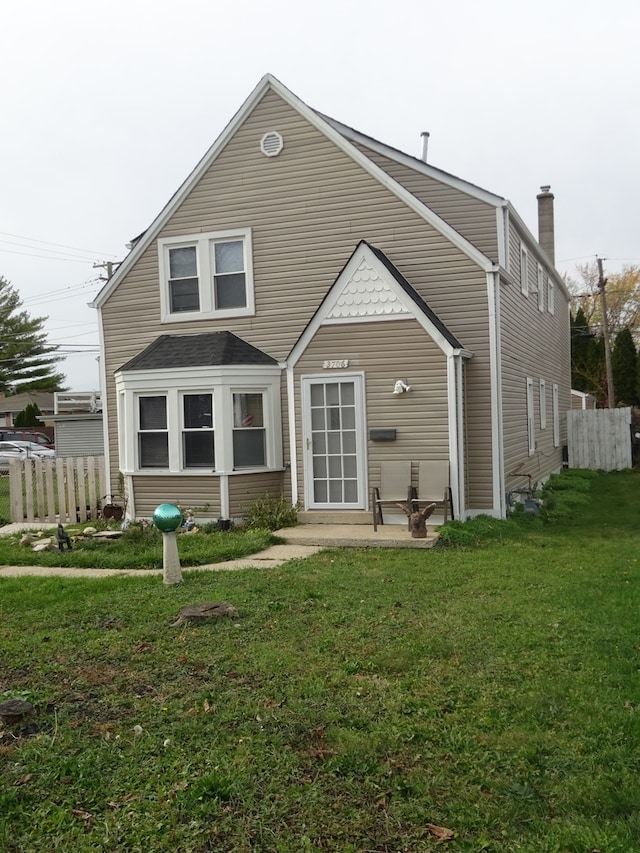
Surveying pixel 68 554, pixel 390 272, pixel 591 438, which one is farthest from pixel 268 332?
pixel 591 438

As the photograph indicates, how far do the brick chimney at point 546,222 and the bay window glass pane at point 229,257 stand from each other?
1193 centimetres

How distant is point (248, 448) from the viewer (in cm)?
1327

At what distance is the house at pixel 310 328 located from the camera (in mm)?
12195

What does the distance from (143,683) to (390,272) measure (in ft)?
27.3

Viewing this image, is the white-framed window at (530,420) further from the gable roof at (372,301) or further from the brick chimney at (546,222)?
the brick chimney at (546,222)

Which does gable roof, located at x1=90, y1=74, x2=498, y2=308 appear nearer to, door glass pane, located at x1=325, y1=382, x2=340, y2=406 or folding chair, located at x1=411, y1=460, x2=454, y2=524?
door glass pane, located at x1=325, y1=382, x2=340, y2=406

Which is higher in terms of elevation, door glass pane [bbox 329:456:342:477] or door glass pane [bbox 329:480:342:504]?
door glass pane [bbox 329:456:342:477]

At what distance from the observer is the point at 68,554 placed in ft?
35.0

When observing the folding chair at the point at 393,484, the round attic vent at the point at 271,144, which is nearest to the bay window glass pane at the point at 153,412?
the folding chair at the point at 393,484

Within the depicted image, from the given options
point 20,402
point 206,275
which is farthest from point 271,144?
point 20,402

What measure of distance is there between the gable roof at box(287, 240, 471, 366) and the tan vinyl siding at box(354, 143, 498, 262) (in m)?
1.70

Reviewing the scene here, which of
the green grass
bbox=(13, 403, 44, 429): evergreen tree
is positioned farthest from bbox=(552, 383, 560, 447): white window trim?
bbox=(13, 403, 44, 429): evergreen tree

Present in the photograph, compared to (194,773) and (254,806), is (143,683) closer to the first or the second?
(194,773)

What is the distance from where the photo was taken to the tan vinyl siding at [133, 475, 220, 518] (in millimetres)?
12961
